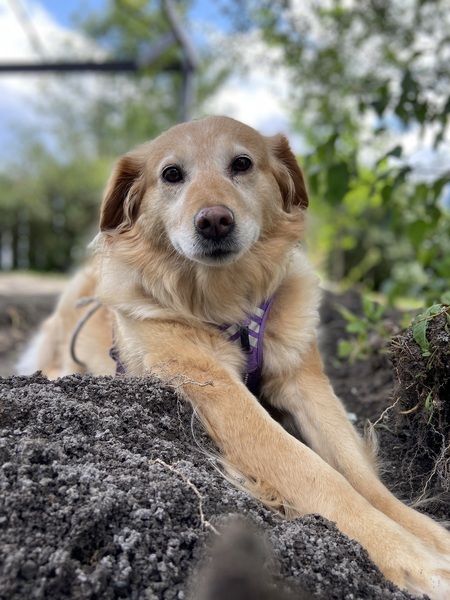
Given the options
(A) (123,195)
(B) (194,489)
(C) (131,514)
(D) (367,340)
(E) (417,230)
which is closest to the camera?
(C) (131,514)

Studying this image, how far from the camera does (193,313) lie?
2.68 m

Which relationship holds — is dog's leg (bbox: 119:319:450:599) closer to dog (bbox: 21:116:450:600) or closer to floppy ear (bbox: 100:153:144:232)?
dog (bbox: 21:116:450:600)

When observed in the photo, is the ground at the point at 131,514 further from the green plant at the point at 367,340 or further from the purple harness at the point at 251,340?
the green plant at the point at 367,340

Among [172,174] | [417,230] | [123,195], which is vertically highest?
[172,174]

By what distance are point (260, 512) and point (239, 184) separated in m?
1.50

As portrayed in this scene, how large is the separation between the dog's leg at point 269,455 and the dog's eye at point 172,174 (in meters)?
0.70

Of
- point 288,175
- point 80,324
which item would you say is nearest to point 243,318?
point 288,175

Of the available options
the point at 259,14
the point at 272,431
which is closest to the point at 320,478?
the point at 272,431

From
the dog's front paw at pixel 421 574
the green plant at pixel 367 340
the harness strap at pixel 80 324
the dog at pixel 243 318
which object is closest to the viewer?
the dog's front paw at pixel 421 574

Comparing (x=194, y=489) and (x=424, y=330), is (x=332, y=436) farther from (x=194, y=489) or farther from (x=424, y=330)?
(x=194, y=489)

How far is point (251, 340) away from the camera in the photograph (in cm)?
252

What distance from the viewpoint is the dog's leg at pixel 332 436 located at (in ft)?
6.53

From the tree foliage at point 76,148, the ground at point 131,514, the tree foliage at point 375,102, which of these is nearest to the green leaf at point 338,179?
the tree foliage at point 375,102

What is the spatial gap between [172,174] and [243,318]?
0.76m
